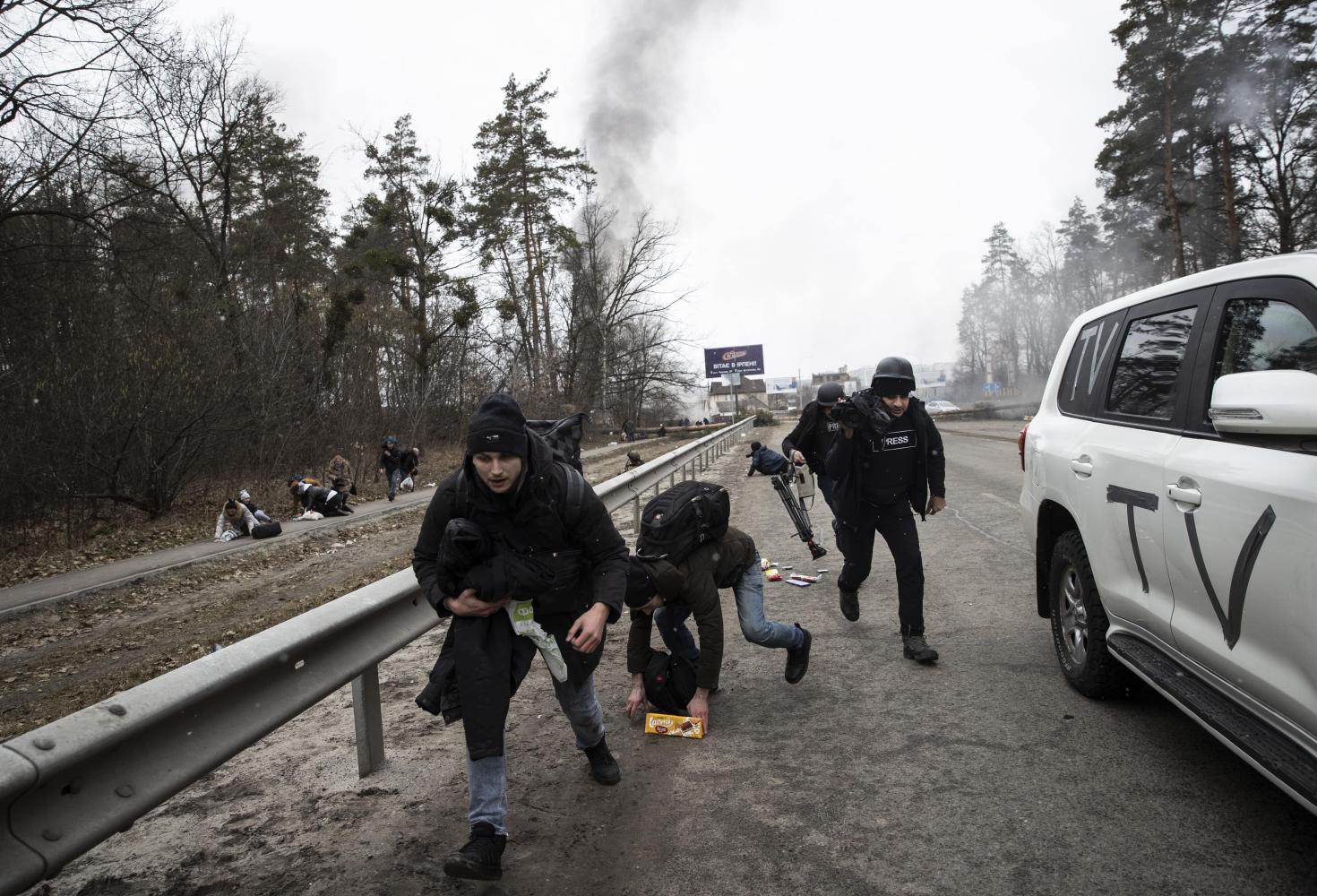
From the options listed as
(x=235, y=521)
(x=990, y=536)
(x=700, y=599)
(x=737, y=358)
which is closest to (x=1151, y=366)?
(x=700, y=599)

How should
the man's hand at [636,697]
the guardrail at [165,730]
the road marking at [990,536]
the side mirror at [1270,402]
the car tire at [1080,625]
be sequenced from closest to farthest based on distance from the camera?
the guardrail at [165,730]
the side mirror at [1270,402]
the car tire at [1080,625]
the man's hand at [636,697]
the road marking at [990,536]

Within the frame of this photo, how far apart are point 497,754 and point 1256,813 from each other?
8.44ft

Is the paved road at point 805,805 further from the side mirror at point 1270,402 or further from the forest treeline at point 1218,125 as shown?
the forest treeline at point 1218,125

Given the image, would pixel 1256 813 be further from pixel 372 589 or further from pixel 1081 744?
pixel 372 589

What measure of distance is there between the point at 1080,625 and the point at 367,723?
131 inches

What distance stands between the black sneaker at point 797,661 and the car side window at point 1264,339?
2387mm

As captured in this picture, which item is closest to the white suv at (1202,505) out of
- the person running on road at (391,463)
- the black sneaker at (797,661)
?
the black sneaker at (797,661)

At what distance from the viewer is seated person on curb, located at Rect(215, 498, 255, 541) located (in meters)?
13.9

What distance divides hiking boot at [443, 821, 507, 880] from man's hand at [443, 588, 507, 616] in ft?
2.25

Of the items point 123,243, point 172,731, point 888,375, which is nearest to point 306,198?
point 123,243

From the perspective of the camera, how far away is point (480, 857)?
106 inches

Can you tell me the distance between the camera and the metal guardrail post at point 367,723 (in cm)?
352

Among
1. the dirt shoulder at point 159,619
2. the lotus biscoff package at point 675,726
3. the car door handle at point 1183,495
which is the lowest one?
the dirt shoulder at point 159,619

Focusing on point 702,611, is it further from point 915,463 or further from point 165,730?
point 165,730
